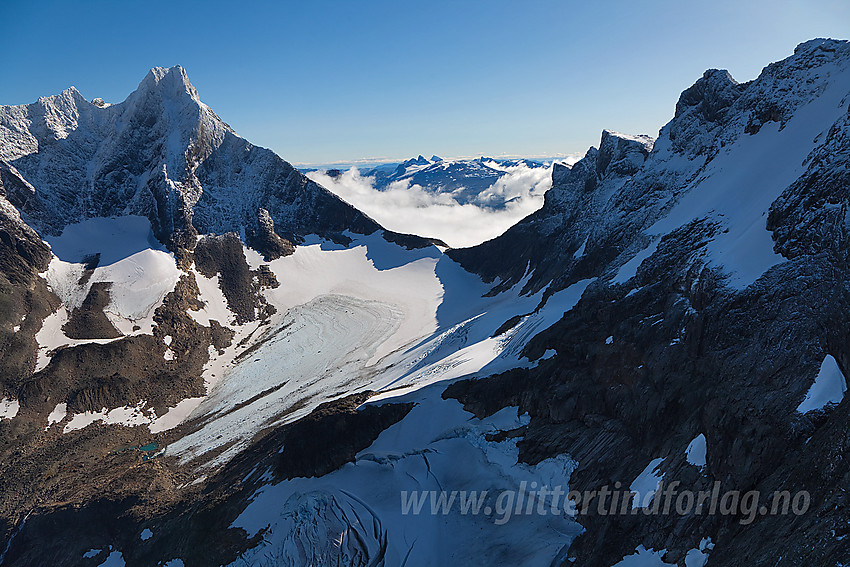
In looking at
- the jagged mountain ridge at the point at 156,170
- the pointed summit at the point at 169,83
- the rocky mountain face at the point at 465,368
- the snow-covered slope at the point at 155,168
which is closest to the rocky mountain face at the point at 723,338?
the rocky mountain face at the point at 465,368

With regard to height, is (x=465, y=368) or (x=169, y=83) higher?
(x=169, y=83)

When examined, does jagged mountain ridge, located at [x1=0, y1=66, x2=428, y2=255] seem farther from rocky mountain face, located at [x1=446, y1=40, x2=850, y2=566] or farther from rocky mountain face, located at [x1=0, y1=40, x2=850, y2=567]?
rocky mountain face, located at [x1=446, y1=40, x2=850, y2=566]

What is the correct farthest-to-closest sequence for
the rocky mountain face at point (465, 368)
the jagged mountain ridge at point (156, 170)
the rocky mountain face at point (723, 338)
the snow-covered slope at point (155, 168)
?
1. the snow-covered slope at point (155, 168)
2. the jagged mountain ridge at point (156, 170)
3. the rocky mountain face at point (465, 368)
4. the rocky mountain face at point (723, 338)

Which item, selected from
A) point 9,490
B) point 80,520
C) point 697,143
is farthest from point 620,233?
point 9,490

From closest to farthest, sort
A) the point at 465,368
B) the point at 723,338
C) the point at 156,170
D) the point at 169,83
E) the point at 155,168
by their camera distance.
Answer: the point at 723,338, the point at 465,368, the point at 156,170, the point at 155,168, the point at 169,83

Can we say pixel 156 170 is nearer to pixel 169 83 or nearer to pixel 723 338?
pixel 169 83

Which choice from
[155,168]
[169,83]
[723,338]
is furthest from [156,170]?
[723,338]

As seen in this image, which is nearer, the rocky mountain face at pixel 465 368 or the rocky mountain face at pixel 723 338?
the rocky mountain face at pixel 723 338

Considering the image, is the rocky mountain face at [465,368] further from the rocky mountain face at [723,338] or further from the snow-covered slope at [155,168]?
the snow-covered slope at [155,168]

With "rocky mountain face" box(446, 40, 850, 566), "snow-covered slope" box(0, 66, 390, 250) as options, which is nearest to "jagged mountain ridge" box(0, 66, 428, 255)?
"snow-covered slope" box(0, 66, 390, 250)
